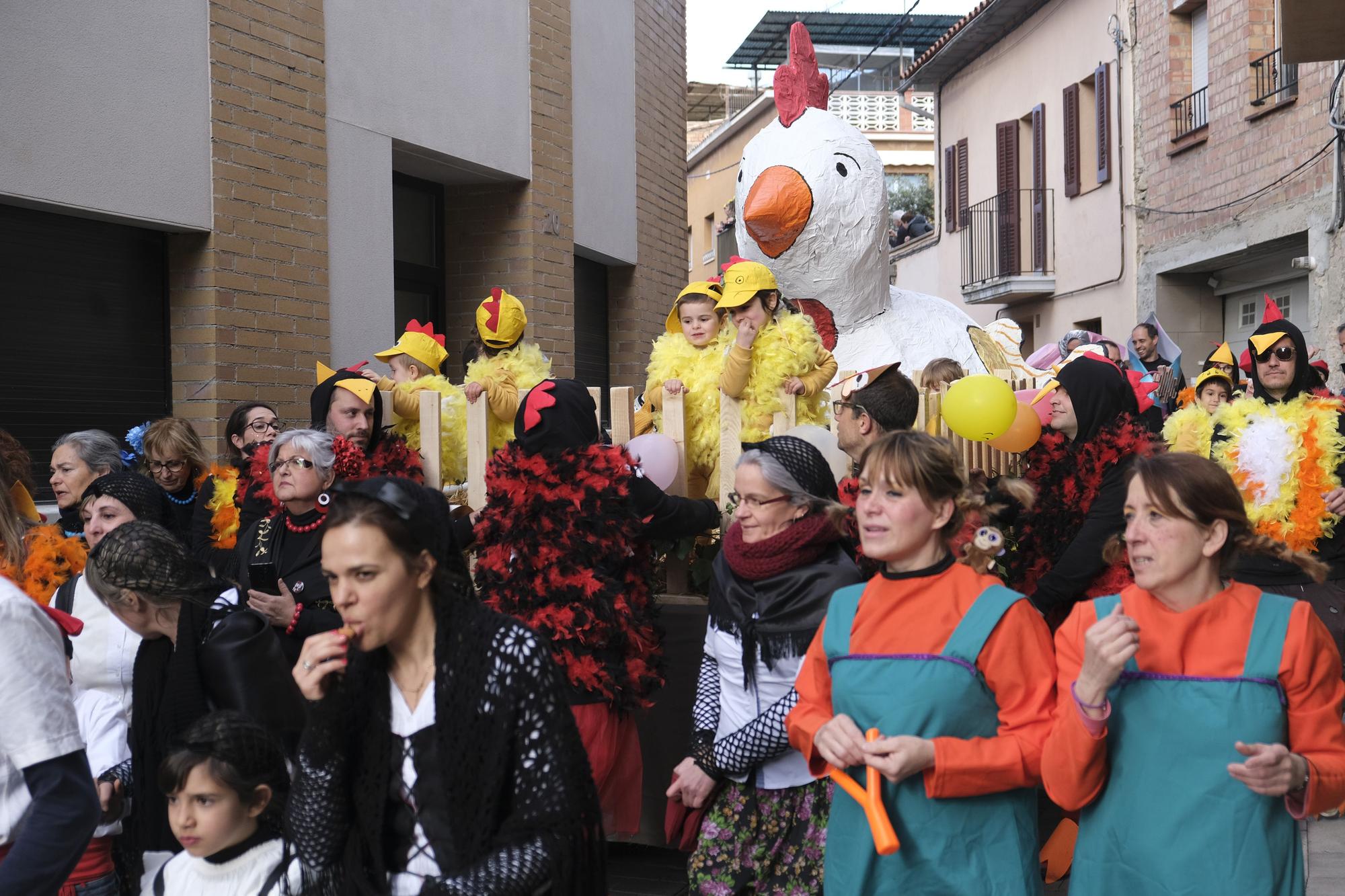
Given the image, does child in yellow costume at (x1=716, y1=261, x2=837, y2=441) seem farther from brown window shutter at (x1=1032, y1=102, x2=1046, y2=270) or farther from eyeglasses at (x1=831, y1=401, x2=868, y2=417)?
brown window shutter at (x1=1032, y1=102, x2=1046, y2=270)

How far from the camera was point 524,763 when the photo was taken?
7.08ft

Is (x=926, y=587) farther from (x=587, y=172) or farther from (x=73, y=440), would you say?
(x=587, y=172)

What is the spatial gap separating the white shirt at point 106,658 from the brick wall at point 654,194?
8.12 m

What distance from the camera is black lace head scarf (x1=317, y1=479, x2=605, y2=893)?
214 cm

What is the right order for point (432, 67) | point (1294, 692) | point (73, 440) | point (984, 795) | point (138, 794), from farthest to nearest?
point (432, 67), point (73, 440), point (138, 794), point (984, 795), point (1294, 692)

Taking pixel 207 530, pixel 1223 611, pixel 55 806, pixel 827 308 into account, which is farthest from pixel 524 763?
pixel 827 308

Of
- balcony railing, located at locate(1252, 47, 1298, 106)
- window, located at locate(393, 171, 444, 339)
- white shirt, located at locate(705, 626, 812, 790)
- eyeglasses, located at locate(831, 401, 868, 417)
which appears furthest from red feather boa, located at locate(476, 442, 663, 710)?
balcony railing, located at locate(1252, 47, 1298, 106)

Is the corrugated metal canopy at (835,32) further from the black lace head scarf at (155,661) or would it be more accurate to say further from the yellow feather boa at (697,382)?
the black lace head scarf at (155,661)

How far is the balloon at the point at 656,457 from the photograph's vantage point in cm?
477

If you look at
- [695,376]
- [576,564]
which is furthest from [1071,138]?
[576,564]

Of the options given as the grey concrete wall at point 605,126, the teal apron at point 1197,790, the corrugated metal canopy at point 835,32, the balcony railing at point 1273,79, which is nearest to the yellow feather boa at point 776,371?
the teal apron at point 1197,790

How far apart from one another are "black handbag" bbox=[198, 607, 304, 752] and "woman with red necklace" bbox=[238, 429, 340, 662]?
853 mm

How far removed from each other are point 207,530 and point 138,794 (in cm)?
223

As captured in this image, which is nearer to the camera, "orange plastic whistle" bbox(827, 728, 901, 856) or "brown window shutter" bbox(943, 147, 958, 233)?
"orange plastic whistle" bbox(827, 728, 901, 856)
